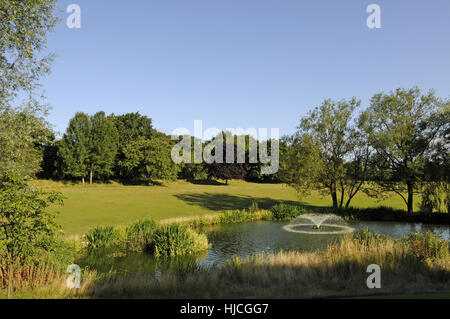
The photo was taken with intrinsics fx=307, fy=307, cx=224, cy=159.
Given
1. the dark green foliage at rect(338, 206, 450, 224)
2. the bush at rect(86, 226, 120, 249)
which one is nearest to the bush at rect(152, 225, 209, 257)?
the bush at rect(86, 226, 120, 249)

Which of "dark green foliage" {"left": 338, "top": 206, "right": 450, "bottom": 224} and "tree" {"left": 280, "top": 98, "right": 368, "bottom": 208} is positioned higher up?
"tree" {"left": 280, "top": 98, "right": 368, "bottom": 208}

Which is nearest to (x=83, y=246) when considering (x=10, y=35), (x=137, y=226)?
(x=137, y=226)

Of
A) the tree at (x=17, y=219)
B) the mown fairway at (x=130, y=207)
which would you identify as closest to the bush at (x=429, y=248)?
the tree at (x=17, y=219)

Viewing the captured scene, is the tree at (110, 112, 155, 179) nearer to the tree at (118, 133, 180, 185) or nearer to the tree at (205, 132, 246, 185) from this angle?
the tree at (118, 133, 180, 185)

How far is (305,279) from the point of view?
37.2 ft

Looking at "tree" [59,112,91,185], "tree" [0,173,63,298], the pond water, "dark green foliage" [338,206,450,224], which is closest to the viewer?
"tree" [0,173,63,298]

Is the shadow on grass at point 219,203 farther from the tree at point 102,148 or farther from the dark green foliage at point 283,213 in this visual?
the tree at point 102,148

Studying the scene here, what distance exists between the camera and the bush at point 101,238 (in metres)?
20.8

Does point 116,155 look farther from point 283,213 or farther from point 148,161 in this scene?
point 283,213

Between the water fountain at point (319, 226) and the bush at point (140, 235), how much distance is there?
1246 cm

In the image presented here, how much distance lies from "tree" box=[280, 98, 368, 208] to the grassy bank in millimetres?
22611

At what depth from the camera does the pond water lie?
17312 millimetres

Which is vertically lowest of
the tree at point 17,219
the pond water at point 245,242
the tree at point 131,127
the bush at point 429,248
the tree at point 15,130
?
the pond water at point 245,242

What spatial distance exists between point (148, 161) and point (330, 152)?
50.7 meters
